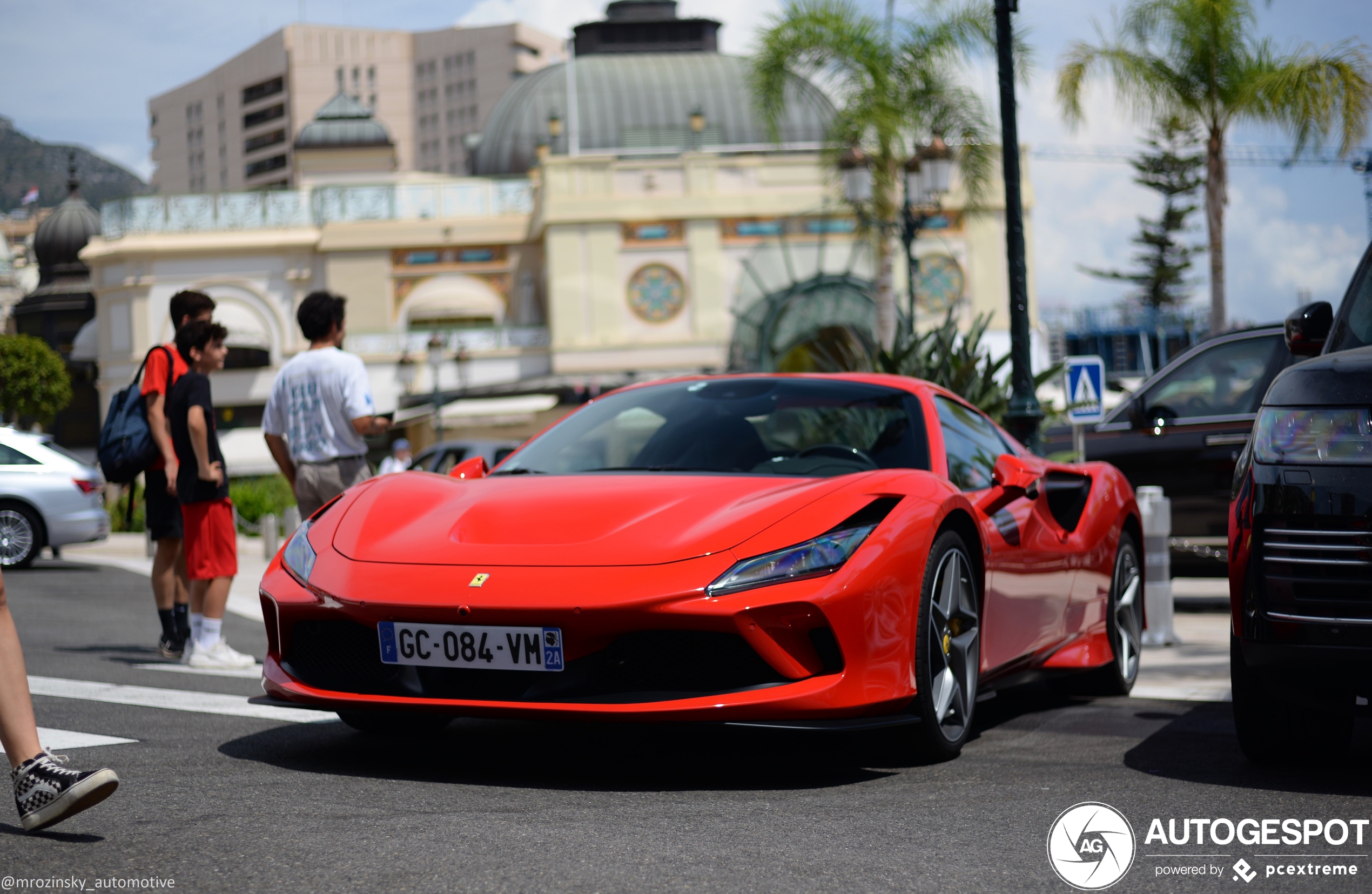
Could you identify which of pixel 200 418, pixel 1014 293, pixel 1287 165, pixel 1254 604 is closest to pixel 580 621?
pixel 1254 604

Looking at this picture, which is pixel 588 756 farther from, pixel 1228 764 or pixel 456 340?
pixel 456 340

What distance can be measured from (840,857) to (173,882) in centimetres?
137

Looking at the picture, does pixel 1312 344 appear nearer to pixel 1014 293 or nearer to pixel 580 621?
pixel 580 621

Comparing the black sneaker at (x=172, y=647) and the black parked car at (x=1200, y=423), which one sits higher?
the black parked car at (x=1200, y=423)

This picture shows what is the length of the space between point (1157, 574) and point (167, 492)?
18.4 feet

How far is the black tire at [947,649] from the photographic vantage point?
14.4 feet

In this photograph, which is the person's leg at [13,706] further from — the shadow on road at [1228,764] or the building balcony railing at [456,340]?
the building balcony railing at [456,340]

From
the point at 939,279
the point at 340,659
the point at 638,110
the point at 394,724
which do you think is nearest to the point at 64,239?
the point at 638,110

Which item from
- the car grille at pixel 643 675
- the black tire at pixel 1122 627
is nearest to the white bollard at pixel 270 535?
the black tire at pixel 1122 627

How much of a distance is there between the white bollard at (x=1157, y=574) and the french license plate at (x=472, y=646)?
5.86 metres

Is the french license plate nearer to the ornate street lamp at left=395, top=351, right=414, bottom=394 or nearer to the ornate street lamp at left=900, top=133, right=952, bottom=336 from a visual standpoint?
the ornate street lamp at left=900, top=133, right=952, bottom=336

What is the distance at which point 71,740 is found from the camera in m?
4.75

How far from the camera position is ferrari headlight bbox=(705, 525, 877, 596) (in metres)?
3.99

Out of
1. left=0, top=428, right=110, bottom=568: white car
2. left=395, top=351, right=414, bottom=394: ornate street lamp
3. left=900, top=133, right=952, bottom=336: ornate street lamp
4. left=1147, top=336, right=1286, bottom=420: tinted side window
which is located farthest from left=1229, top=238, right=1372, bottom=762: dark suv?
left=395, top=351, right=414, bottom=394: ornate street lamp
